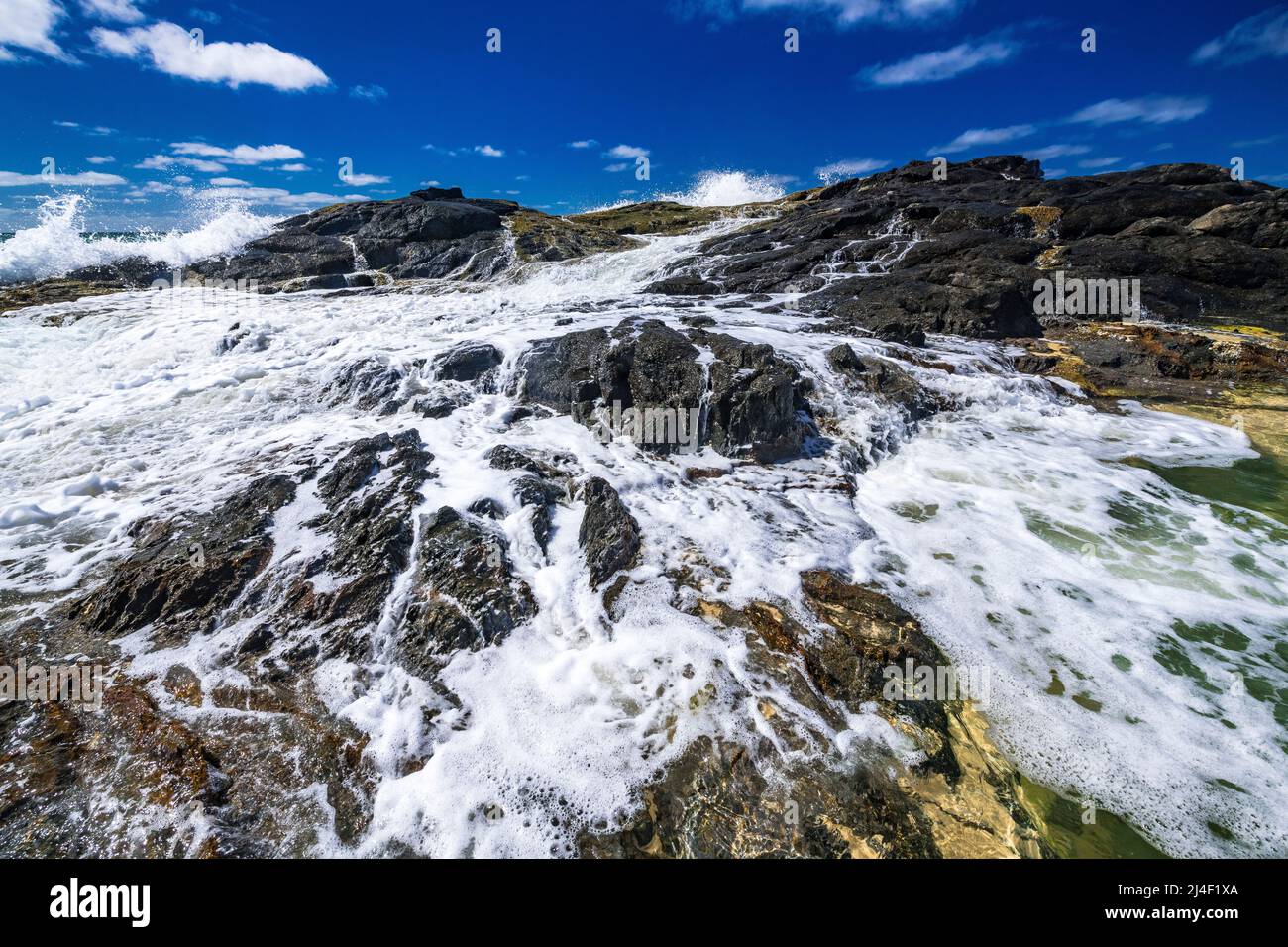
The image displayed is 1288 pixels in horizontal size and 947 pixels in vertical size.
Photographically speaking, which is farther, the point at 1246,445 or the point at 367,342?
the point at 367,342

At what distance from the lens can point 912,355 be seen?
45.2ft

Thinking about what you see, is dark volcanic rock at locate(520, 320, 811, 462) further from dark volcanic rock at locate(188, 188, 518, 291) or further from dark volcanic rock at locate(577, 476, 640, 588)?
dark volcanic rock at locate(188, 188, 518, 291)

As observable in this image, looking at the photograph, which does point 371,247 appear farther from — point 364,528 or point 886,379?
point 886,379

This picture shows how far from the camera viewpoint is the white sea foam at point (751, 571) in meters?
4.29

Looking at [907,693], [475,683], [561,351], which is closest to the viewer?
[907,693]

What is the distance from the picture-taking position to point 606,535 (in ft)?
23.4

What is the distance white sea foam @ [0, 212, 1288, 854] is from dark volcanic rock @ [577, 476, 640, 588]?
0.83ft

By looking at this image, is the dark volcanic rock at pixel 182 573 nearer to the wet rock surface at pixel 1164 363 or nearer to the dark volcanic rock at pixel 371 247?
the wet rock surface at pixel 1164 363

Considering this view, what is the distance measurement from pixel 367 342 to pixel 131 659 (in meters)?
12.2

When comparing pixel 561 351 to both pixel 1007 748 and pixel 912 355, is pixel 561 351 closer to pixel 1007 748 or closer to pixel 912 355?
pixel 912 355

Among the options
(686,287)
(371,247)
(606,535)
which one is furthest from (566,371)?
(371,247)
